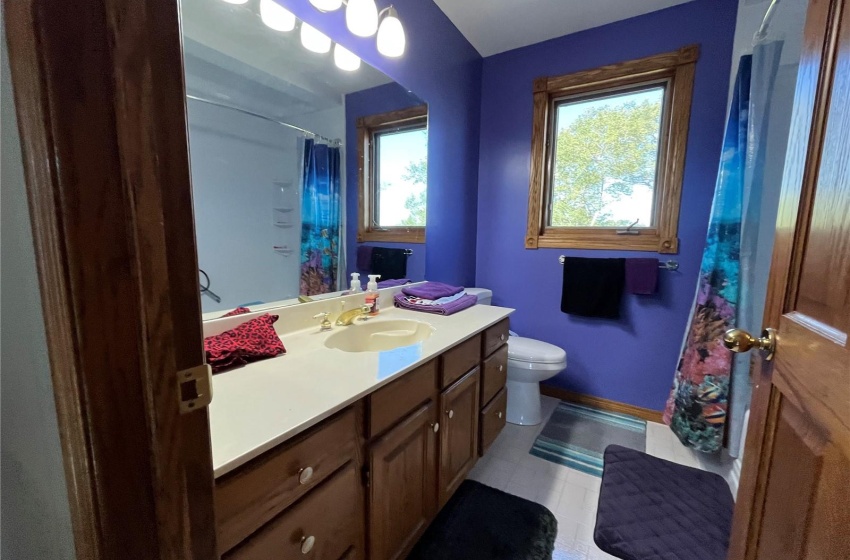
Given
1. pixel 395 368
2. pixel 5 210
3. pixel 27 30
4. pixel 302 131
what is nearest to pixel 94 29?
pixel 27 30

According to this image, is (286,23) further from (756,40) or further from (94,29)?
(756,40)

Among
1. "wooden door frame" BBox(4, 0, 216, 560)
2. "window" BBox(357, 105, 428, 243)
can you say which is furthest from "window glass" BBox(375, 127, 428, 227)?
"wooden door frame" BBox(4, 0, 216, 560)

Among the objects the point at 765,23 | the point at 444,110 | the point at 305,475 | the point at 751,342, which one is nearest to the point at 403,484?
the point at 305,475

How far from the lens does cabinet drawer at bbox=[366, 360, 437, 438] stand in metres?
0.90

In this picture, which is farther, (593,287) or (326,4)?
(593,287)

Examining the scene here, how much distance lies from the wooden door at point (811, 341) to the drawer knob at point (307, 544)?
0.87 m

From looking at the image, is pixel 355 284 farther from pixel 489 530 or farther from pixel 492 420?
pixel 489 530

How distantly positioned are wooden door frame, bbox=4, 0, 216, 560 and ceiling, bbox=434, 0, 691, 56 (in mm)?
2063

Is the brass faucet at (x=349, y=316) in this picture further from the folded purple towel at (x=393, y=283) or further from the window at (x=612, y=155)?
the window at (x=612, y=155)

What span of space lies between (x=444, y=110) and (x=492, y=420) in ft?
5.93

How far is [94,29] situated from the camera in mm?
303

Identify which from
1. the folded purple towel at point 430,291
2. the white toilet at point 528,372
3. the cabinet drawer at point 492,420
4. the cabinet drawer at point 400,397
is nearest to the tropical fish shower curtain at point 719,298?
the white toilet at point 528,372

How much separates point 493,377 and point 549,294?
3.20 ft

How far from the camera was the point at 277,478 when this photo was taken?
66 centimetres
